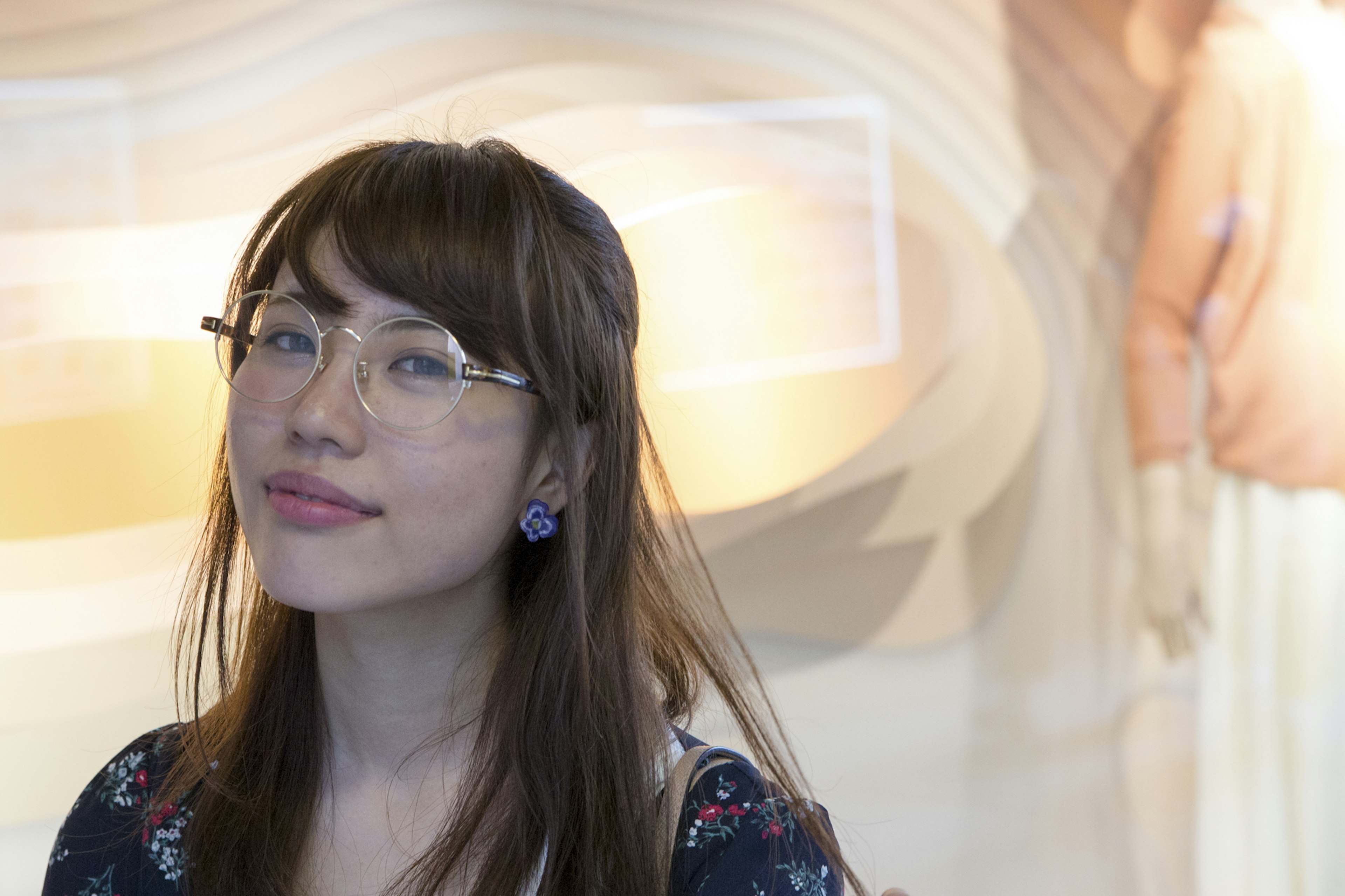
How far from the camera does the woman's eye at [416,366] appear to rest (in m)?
0.95

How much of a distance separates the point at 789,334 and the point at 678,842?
1633mm

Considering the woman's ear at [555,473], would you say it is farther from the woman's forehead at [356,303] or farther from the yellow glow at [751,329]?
the yellow glow at [751,329]

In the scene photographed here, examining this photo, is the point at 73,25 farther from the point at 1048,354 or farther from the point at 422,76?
the point at 1048,354

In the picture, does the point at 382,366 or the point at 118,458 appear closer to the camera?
the point at 382,366

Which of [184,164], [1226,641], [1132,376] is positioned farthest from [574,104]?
[1226,641]

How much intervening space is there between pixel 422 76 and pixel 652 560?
1.60 meters

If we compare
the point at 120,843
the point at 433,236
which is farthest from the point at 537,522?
the point at 120,843

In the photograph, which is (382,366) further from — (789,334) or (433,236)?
(789,334)

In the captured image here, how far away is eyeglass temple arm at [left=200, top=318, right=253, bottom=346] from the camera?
103 cm

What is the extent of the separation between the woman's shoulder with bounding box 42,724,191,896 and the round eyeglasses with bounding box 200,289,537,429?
1.53 feet

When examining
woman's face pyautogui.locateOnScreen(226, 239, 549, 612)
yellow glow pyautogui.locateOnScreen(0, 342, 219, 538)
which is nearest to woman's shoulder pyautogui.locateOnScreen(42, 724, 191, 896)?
woman's face pyautogui.locateOnScreen(226, 239, 549, 612)

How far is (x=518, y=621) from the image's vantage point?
3.62ft

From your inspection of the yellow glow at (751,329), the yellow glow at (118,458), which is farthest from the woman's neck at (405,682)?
the yellow glow at (751,329)

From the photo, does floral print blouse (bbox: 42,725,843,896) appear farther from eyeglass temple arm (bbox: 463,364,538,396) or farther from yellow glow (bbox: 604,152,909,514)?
yellow glow (bbox: 604,152,909,514)
